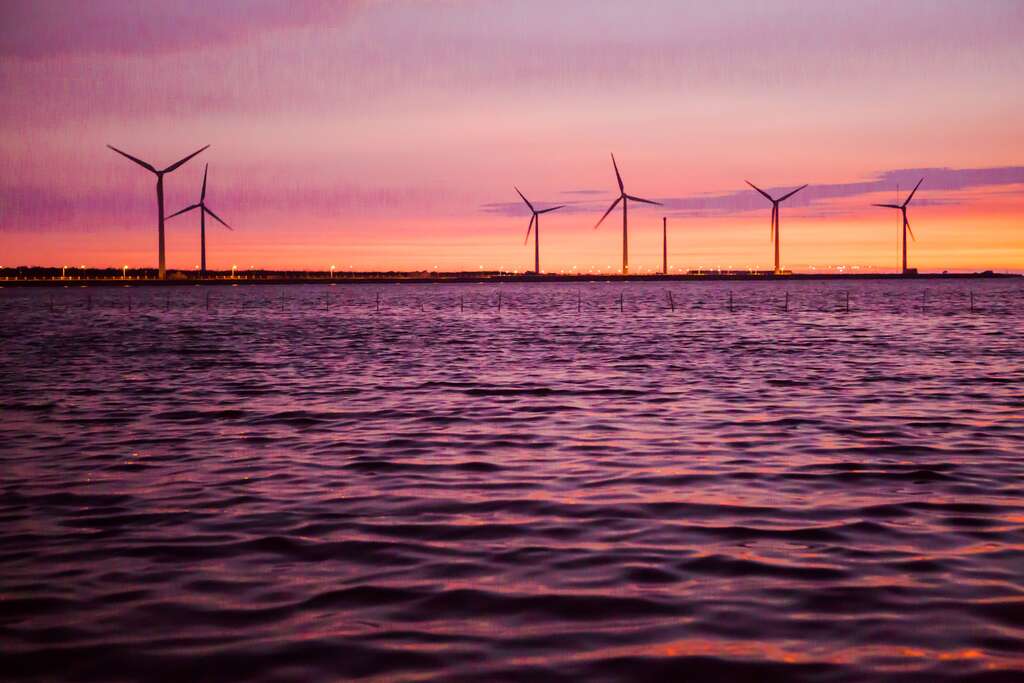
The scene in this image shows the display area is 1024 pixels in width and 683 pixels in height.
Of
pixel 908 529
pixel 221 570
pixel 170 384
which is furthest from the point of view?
pixel 170 384

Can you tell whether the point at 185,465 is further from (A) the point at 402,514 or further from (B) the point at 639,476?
(B) the point at 639,476

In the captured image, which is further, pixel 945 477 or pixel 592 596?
pixel 945 477

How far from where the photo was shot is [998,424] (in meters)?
23.9

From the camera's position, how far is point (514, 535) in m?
12.9

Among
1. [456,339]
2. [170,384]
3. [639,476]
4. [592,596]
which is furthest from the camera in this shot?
[456,339]

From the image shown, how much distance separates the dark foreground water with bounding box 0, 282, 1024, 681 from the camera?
868 cm

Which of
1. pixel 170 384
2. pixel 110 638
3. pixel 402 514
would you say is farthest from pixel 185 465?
pixel 170 384

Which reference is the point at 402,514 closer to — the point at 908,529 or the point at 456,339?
the point at 908,529

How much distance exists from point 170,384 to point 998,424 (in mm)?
25783

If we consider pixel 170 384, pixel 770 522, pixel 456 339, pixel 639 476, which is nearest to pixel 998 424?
pixel 639 476

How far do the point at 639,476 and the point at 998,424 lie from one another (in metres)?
11.5

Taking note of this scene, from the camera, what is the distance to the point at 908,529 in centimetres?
1318

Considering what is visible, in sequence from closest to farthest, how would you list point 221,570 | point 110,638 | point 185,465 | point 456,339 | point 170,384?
point 110,638
point 221,570
point 185,465
point 170,384
point 456,339

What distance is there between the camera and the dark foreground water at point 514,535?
8.68 meters
